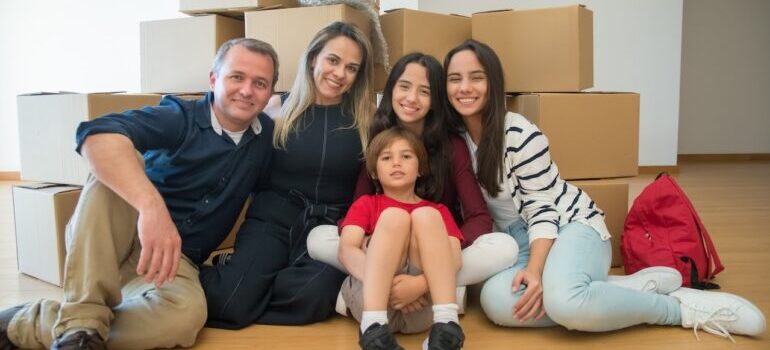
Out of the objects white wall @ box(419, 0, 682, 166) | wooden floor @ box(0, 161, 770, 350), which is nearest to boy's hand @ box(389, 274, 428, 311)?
wooden floor @ box(0, 161, 770, 350)

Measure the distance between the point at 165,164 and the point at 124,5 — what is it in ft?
10.1

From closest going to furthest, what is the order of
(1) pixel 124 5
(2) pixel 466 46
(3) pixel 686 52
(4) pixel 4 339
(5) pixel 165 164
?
(4) pixel 4 339 < (5) pixel 165 164 < (2) pixel 466 46 < (1) pixel 124 5 < (3) pixel 686 52

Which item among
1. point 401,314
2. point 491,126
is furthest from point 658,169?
point 401,314

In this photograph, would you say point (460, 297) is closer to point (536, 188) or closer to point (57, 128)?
point (536, 188)

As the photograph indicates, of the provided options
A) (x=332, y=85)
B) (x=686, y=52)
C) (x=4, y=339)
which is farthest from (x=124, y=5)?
(x=686, y=52)

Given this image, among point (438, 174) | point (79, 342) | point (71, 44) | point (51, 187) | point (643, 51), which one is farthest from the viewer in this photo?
point (643, 51)

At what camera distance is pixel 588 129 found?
1.94 m

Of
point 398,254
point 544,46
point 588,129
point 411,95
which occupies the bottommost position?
point 398,254

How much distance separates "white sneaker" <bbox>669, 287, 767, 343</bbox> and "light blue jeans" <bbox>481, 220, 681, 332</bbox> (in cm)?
3

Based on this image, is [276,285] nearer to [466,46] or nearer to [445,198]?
[445,198]

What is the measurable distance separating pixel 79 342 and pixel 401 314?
66 centimetres

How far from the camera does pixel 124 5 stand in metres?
4.04

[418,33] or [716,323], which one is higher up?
[418,33]

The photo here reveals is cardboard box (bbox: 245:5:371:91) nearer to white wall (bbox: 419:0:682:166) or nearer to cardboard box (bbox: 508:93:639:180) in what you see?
cardboard box (bbox: 508:93:639:180)
